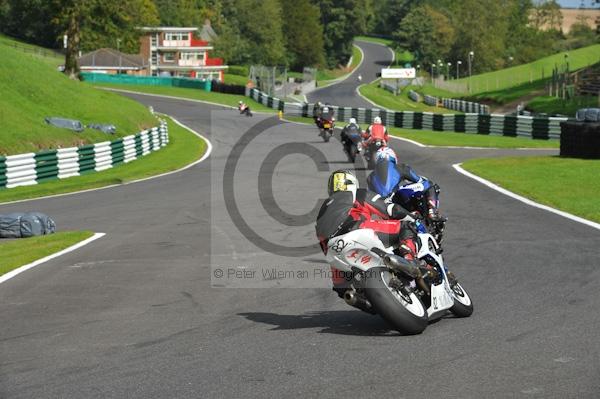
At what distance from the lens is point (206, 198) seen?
23.2 metres

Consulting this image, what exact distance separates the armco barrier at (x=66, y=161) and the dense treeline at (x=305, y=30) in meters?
93.0

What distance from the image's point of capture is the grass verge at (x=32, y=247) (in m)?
14.1

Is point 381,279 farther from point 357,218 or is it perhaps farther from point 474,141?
point 474,141

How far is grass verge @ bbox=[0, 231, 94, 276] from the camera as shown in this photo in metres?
14.1

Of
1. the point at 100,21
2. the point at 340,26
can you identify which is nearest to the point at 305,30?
the point at 340,26

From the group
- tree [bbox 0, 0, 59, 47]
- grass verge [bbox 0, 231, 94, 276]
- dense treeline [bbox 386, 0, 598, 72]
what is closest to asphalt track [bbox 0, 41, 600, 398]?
grass verge [bbox 0, 231, 94, 276]

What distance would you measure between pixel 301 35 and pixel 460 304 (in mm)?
161093

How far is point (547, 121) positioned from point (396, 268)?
37893 millimetres

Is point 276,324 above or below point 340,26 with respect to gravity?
below

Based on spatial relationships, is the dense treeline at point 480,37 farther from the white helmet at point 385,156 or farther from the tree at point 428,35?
the white helmet at point 385,156

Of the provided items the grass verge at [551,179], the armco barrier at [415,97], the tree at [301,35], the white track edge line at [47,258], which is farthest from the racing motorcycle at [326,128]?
the tree at [301,35]

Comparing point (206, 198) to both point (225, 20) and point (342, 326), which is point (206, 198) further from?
point (225, 20)

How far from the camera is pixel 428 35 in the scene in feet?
578

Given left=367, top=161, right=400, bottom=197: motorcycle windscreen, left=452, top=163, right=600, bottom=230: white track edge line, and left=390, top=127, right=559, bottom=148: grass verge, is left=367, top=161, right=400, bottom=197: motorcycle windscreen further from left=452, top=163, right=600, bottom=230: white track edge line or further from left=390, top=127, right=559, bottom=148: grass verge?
left=390, top=127, right=559, bottom=148: grass verge
